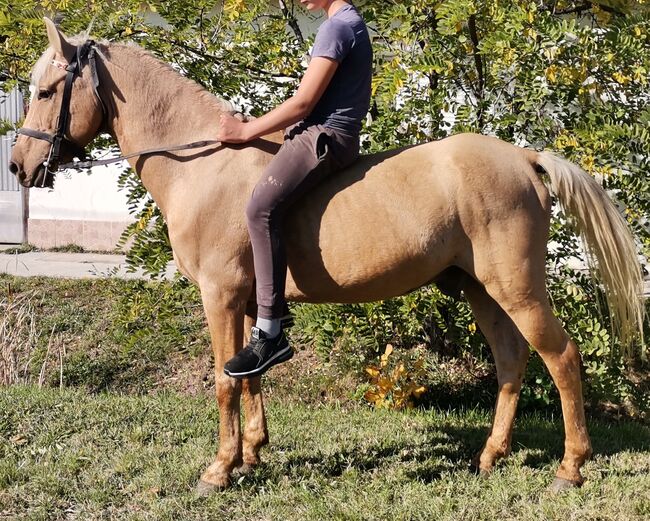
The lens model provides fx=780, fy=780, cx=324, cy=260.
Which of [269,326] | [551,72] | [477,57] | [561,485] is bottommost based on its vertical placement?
[561,485]

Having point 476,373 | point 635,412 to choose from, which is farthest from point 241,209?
point 635,412

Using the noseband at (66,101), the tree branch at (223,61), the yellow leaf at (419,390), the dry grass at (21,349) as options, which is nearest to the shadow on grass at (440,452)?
the yellow leaf at (419,390)

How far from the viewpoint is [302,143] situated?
3.98 m

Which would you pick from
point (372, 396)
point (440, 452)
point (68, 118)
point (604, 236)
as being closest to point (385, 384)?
point (372, 396)

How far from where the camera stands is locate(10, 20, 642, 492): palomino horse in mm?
4012

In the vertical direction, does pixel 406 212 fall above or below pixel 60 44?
below

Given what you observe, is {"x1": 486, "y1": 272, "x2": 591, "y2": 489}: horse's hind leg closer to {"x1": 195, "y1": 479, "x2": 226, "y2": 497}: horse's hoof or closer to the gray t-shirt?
the gray t-shirt

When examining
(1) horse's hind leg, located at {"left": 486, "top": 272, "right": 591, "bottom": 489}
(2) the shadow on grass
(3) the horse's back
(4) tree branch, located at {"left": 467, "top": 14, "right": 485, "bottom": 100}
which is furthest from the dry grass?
(1) horse's hind leg, located at {"left": 486, "top": 272, "right": 591, "bottom": 489}

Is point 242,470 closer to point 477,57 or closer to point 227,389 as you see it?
point 227,389

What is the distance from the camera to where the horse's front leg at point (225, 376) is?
162 inches

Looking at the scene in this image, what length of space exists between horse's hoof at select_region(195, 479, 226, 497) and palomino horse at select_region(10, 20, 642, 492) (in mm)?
14

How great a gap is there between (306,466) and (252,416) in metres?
0.43

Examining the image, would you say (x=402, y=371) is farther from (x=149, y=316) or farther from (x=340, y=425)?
(x=149, y=316)

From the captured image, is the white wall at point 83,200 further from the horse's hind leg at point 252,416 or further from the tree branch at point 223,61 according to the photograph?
the horse's hind leg at point 252,416
